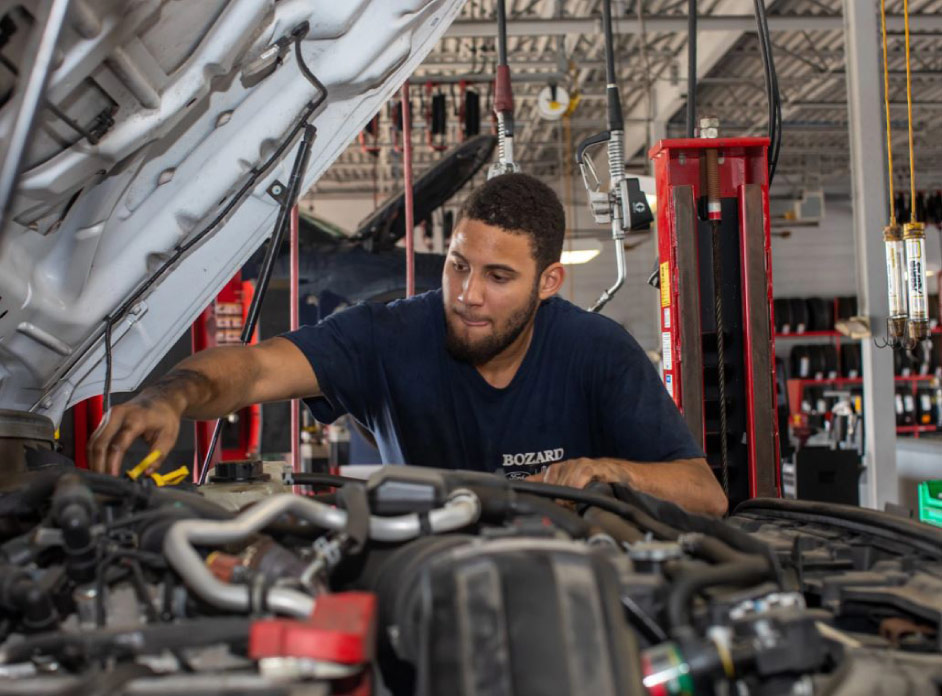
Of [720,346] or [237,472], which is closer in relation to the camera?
[237,472]

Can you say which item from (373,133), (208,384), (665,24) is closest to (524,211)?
(208,384)

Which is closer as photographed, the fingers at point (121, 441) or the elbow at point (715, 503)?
the fingers at point (121, 441)

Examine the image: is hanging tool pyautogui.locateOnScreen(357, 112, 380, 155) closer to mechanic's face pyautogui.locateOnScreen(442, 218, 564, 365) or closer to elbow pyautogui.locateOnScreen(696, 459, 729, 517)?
mechanic's face pyautogui.locateOnScreen(442, 218, 564, 365)

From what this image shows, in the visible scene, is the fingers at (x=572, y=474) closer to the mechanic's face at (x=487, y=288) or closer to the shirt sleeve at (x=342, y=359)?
the mechanic's face at (x=487, y=288)

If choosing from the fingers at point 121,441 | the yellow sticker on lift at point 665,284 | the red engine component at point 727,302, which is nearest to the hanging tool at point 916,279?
the red engine component at point 727,302

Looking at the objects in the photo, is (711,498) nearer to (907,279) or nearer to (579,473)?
(579,473)

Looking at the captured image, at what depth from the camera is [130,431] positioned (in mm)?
1170

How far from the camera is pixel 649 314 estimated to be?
13.3 metres

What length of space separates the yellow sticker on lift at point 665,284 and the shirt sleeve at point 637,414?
2.37 ft

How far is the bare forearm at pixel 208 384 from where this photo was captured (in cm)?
132

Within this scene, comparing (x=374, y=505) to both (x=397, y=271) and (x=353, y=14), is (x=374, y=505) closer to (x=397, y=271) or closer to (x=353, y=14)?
(x=353, y=14)

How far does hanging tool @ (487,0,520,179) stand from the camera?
204cm

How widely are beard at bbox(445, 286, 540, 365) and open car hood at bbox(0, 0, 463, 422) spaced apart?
1.45 ft

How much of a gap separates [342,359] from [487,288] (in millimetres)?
333
